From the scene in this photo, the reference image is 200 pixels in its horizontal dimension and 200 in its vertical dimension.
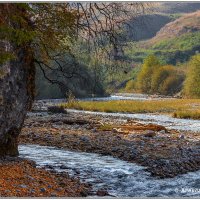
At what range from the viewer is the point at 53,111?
3453cm

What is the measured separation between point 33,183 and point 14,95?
277 centimetres

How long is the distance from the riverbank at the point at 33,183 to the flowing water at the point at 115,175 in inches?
19.8

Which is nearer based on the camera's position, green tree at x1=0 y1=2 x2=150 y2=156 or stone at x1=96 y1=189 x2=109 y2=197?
stone at x1=96 y1=189 x2=109 y2=197

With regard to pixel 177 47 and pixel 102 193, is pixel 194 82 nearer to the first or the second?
pixel 102 193

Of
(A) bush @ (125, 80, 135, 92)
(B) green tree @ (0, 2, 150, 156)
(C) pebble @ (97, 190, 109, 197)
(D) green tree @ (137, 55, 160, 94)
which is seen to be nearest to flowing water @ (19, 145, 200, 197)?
(C) pebble @ (97, 190, 109, 197)

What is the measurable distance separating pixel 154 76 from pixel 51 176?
77.8 meters

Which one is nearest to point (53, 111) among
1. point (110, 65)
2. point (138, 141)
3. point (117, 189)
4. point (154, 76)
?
point (138, 141)

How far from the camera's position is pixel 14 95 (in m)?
11.9

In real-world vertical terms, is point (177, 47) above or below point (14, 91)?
above

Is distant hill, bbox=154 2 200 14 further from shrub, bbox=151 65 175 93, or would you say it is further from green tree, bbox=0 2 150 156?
shrub, bbox=151 65 175 93

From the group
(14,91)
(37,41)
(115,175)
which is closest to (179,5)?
(37,41)

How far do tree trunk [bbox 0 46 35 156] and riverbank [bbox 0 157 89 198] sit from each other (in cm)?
70

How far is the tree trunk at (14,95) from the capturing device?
11.5 metres

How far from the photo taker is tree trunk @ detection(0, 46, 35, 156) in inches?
454
